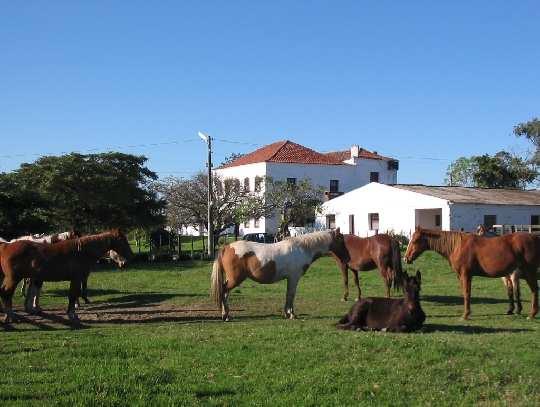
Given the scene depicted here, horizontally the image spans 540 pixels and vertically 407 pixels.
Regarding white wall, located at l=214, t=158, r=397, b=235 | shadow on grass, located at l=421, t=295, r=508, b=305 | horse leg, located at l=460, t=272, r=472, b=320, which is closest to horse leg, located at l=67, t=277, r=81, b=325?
horse leg, located at l=460, t=272, r=472, b=320

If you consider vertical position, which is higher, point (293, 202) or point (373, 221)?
point (293, 202)

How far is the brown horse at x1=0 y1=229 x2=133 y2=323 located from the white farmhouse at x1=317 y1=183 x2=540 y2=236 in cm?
3085

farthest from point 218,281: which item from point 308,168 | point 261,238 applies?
point 308,168

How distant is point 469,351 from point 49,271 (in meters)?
8.94

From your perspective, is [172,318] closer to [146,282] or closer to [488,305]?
[488,305]

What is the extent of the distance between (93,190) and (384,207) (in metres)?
22.7

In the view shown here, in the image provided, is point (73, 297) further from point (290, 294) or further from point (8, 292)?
point (290, 294)

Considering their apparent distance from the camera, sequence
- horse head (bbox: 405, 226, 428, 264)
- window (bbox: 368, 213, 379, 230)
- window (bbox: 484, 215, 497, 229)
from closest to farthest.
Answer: horse head (bbox: 405, 226, 428, 264)
window (bbox: 484, 215, 497, 229)
window (bbox: 368, 213, 379, 230)

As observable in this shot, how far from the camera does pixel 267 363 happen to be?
8.55 metres

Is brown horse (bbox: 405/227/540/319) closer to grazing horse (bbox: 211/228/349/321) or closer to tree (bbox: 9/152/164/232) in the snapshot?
grazing horse (bbox: 211/228/349/321)

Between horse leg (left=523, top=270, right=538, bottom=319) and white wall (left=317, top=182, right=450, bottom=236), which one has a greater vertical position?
white wall (left=317, top=182, right=450, bottom=236)

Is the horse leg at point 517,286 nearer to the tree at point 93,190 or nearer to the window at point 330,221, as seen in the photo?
the tree at point 93,190

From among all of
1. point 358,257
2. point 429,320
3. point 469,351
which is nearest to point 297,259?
point 429,320

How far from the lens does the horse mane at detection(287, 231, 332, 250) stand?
48.2ft
